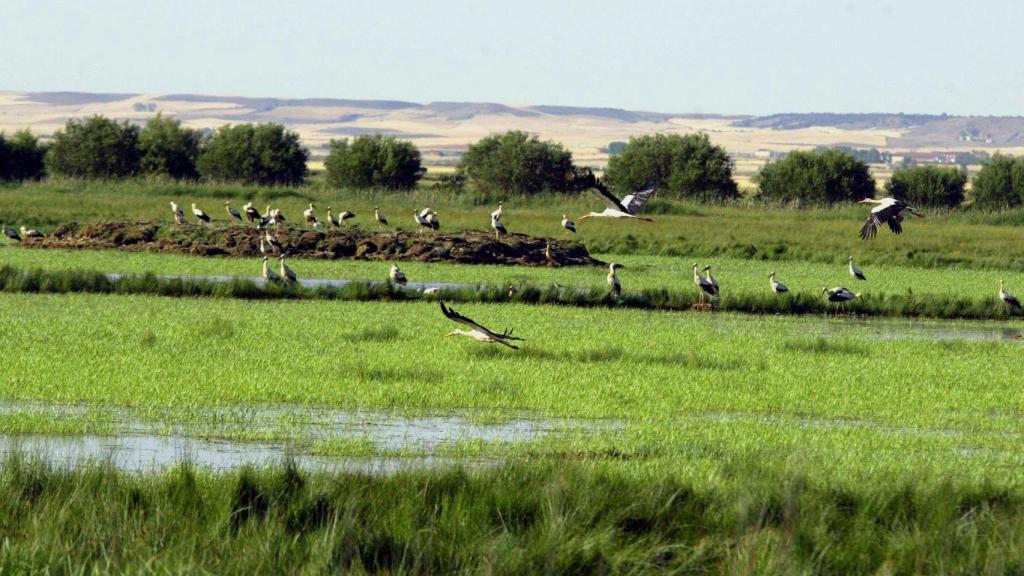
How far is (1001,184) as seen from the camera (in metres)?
76.4

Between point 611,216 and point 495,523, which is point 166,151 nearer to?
point 611,216

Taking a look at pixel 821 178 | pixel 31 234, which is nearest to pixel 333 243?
pixel 31 234

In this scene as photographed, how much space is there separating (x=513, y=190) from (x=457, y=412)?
67.3 metres

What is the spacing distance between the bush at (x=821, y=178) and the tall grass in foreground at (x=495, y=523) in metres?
68.7

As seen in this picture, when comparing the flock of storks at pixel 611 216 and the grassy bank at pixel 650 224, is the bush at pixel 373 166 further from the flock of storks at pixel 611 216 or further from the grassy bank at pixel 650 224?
the flock of storks at pixel 611 216

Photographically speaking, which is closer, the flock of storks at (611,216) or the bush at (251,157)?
the flock of storks at (611,216)

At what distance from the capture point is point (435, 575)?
8328 millimetres

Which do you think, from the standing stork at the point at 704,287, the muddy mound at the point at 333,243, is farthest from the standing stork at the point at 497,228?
the standing stork at the point at 704,287

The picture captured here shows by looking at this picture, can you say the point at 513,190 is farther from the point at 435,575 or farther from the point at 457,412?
the point at 435,575

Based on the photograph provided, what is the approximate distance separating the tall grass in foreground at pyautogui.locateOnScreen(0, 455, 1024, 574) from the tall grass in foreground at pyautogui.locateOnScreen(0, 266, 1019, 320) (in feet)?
59.0

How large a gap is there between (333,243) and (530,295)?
13.7 metres

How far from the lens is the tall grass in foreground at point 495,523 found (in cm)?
821

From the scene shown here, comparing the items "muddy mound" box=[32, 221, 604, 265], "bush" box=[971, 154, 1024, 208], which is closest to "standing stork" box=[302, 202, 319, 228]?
"muddy mound" box=[32, 221, 604, 265]

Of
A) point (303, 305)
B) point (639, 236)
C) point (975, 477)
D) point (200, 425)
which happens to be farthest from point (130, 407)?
point (639, 236)
